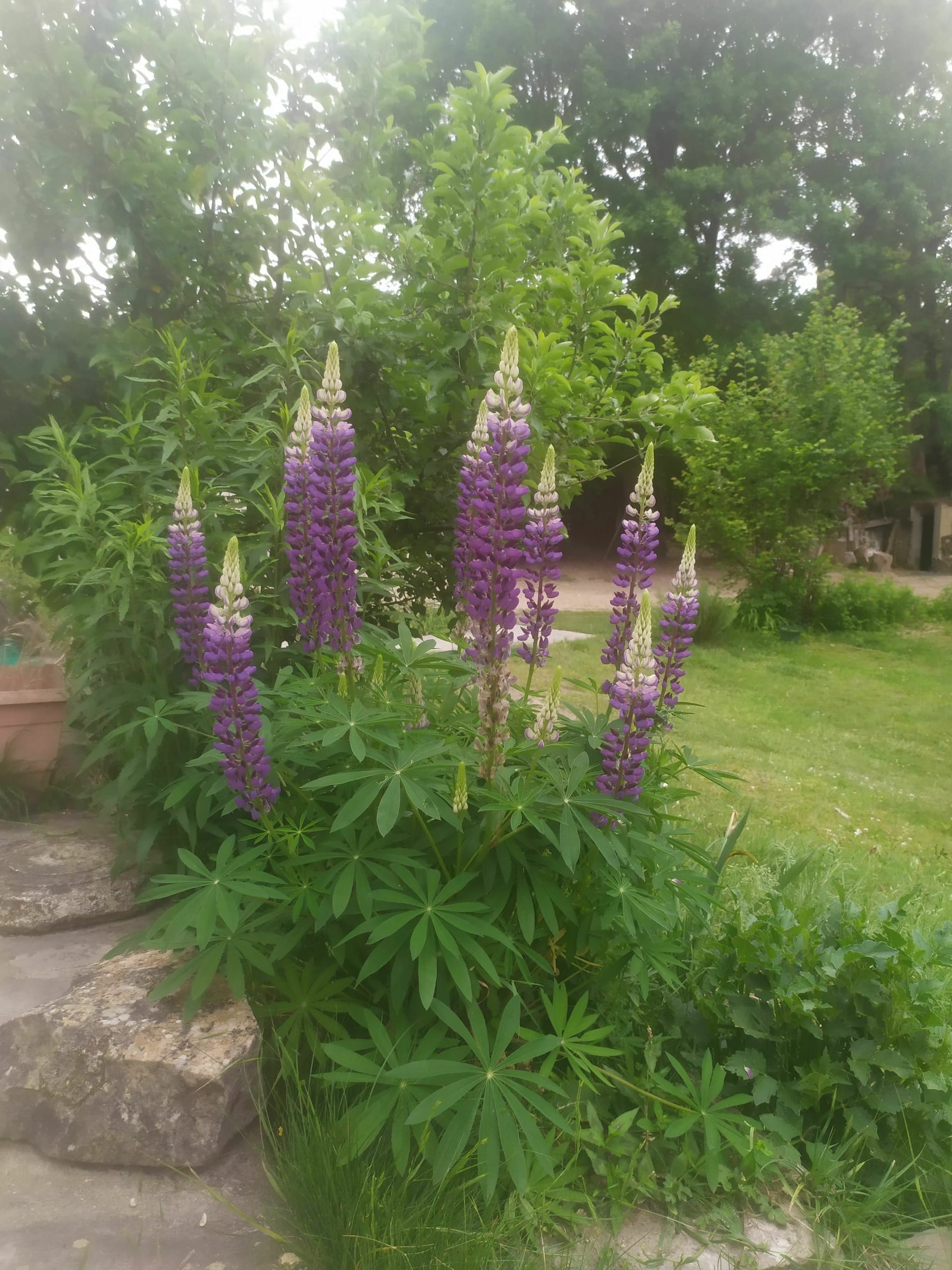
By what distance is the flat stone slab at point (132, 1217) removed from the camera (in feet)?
6.71

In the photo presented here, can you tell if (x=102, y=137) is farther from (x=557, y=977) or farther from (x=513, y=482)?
(x=557, y=977)

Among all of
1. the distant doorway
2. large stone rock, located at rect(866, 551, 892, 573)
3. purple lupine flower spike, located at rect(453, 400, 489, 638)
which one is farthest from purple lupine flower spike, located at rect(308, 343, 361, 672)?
the distant doorway

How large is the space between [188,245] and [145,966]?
9.55 feet

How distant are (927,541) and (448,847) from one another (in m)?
21.5

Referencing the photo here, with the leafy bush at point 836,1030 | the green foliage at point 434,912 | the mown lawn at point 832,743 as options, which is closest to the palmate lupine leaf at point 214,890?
the green foliage at point 434,912

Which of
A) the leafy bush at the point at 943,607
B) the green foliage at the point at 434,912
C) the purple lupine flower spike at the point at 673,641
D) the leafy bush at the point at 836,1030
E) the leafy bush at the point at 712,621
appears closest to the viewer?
the green foliage at the point at 434,912

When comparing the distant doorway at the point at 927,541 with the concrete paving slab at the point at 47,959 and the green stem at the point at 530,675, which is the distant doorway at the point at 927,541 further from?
the concrete paving slab at the point at 47,959

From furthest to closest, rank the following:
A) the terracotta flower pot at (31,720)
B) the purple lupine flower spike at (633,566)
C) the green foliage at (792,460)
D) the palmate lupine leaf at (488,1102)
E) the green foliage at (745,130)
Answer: the green foliage at (745,130) → the green foliage at (792,460) → the terracotta flower pot at (31,720) → the purple lupine flower spike at (633,566) → the palmate lupine leaf at (488,1102)

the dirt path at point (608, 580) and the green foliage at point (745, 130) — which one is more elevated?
the green foliage at point (745, 130)

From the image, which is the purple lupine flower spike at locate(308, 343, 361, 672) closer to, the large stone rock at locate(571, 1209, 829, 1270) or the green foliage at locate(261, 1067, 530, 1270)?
the green foliage at locate(261, 1067, 530, 1270)

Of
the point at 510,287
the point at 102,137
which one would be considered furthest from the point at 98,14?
the point at 510,287

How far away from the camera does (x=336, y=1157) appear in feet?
6.98

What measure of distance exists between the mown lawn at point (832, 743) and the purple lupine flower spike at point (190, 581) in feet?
5.16

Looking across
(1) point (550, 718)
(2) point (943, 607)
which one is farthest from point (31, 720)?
(2) point (943, 607)
